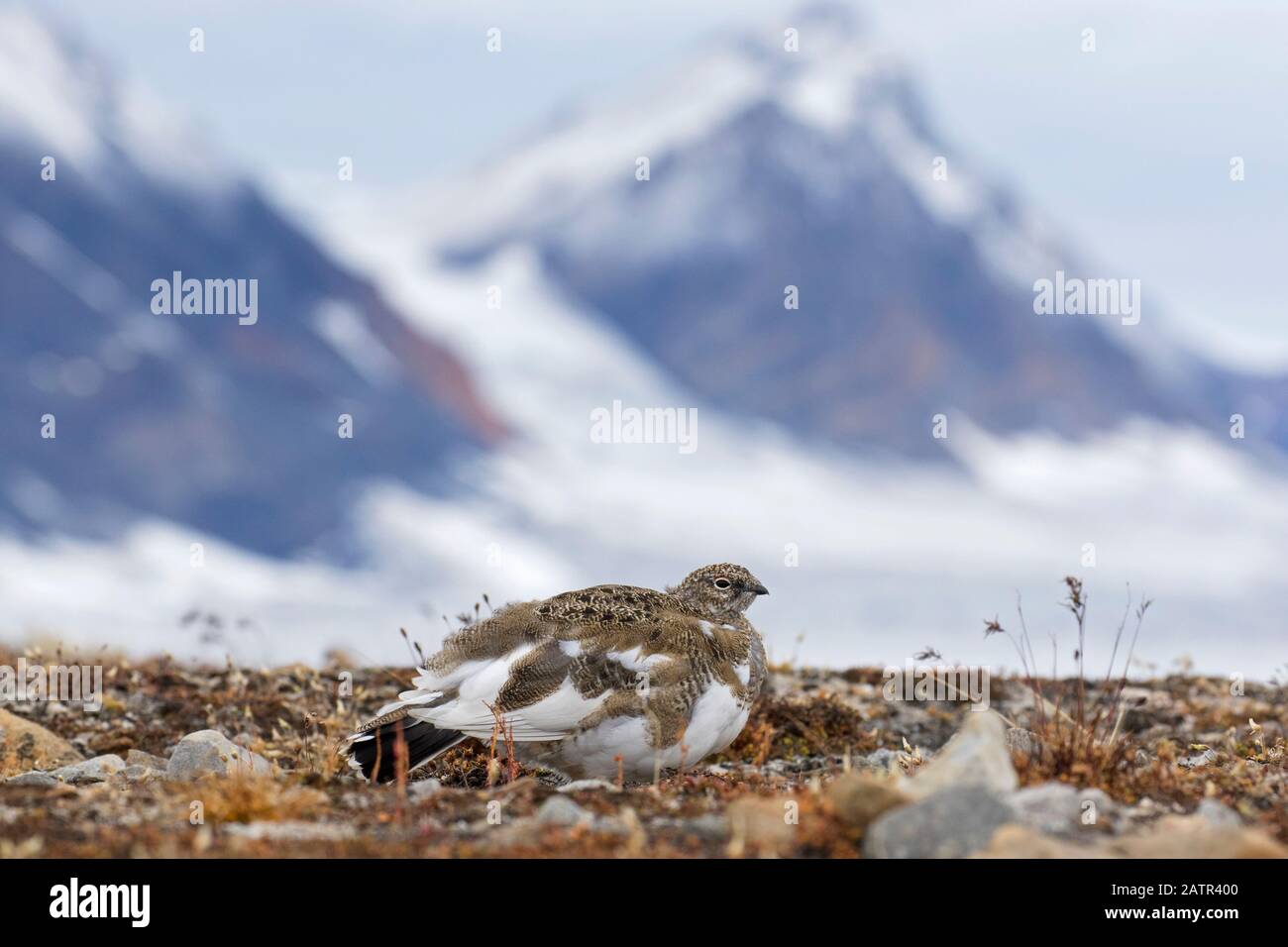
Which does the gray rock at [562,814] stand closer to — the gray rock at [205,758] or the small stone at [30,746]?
the gray rock at [205,758]

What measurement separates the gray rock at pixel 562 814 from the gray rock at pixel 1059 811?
6.32 ft

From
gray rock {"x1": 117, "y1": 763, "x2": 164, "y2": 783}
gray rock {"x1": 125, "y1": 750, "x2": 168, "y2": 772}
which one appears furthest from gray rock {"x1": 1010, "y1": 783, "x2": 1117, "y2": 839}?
gray rock {"x1": 125, "y1": 750, "x2": 168, "y2": 772}

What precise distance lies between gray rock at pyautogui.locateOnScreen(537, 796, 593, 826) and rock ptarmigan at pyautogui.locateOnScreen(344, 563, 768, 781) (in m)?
1.47

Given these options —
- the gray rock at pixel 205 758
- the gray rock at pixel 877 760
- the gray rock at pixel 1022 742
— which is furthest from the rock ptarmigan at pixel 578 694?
the gray rock at pixel 1022 742

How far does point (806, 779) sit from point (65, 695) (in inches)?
266

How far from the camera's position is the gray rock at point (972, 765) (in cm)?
616

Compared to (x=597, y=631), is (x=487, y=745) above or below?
below

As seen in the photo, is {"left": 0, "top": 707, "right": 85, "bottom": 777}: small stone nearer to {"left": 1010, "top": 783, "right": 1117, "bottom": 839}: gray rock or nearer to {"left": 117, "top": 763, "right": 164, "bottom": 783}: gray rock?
{"left": 117, "top": 763, "right": 164, "bottom": 783}: gray rock

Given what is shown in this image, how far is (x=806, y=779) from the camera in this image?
8.88 meters

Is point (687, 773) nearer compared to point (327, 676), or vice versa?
point (687, 773)

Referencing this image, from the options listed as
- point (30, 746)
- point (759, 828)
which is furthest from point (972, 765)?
point (30, 746)
